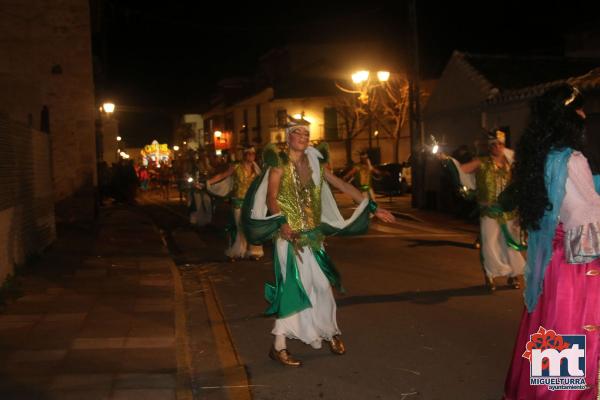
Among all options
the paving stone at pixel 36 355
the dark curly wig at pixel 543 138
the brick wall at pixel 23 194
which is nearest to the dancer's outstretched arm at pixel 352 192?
the dark curly wig at pixel 543 138

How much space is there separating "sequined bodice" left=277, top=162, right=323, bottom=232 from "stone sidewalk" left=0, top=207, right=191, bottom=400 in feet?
4.94

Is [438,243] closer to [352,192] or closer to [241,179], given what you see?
[241,179]

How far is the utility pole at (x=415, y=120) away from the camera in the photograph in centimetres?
2256

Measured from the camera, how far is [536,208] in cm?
416

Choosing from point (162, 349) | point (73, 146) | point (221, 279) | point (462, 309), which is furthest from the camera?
point (73, 146)

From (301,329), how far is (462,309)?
267 cm

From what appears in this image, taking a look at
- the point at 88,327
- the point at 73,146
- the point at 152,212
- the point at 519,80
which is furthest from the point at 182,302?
the point at 152,212

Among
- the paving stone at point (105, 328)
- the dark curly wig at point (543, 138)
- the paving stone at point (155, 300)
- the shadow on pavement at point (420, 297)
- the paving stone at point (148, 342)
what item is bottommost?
the shadow on pavement at point (420, 297)

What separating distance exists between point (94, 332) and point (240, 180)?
592cm

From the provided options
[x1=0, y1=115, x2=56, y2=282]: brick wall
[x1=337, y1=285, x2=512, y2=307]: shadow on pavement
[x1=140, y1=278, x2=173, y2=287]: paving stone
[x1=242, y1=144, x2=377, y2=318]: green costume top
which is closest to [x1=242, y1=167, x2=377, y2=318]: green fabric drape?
[x1=242, y1=144, x2=377, y2=318]: green costume top

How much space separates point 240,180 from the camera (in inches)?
500

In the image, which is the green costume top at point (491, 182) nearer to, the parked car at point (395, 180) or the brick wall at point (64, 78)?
the brick wall at point (64, 78)

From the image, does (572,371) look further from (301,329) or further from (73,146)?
(73,146)

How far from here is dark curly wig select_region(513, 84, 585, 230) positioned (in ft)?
13.6
